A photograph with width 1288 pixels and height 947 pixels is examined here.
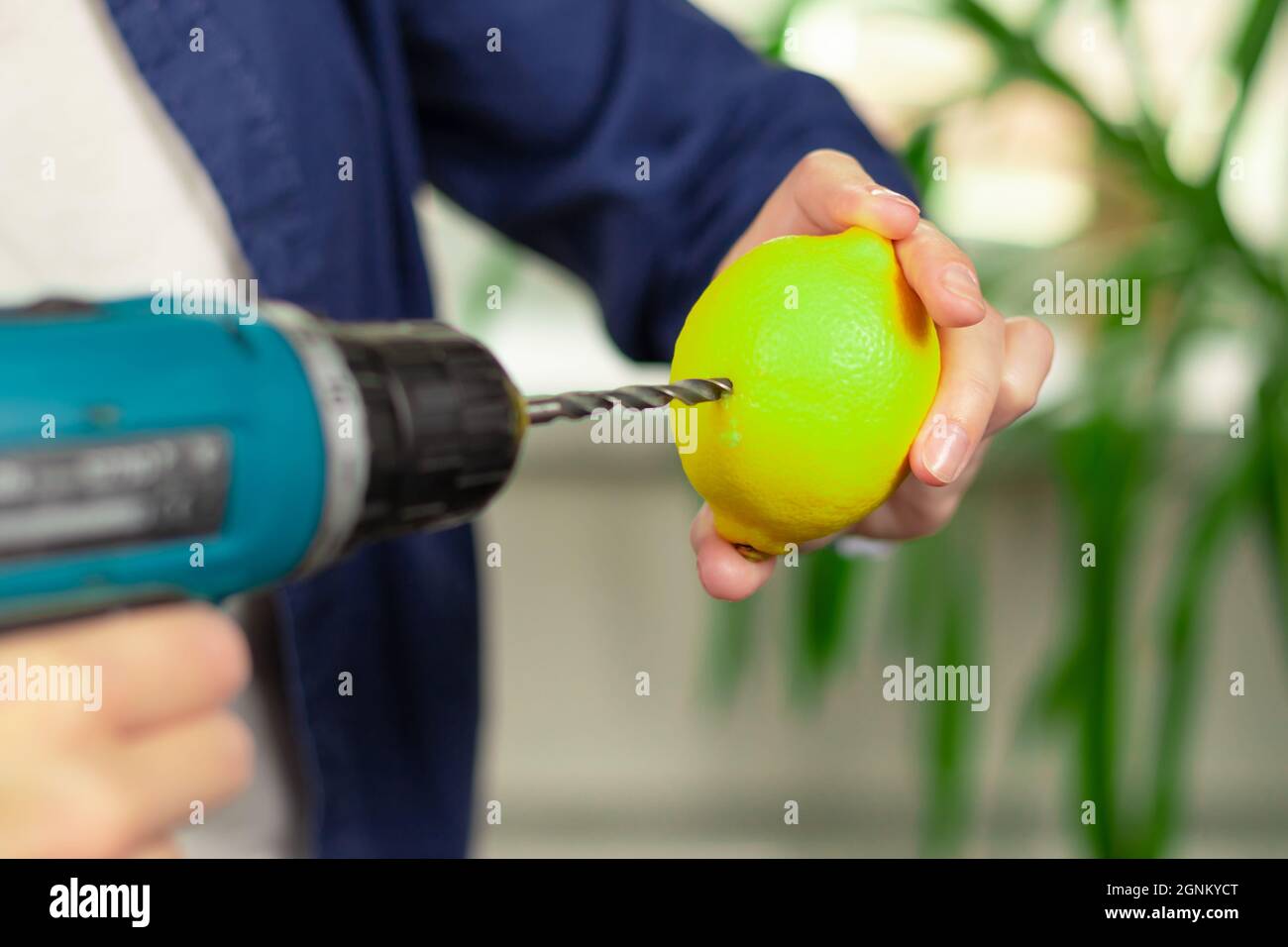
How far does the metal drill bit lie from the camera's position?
380 millimetres

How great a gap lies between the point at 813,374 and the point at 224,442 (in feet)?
0.65

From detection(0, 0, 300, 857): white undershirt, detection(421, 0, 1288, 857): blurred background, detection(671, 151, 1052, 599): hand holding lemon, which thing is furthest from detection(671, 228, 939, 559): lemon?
detection(421, 0, 1288, 857): blurred background

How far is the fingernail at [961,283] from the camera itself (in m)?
0.36

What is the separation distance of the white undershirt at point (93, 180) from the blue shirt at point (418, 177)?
21 mm

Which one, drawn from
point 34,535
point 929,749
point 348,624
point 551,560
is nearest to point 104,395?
point 34,535

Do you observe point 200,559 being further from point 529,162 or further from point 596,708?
point 596,708

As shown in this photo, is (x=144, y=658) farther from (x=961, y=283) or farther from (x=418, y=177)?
(x=418, y=177)

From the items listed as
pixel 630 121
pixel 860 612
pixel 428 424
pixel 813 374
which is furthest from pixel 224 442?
pixel 860 612

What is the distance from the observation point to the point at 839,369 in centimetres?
38

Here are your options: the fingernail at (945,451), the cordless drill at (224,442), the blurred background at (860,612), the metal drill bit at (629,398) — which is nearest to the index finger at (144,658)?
the cordless drill at (224,442)

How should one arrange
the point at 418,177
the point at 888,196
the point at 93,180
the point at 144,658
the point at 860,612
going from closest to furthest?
the point at 144,658, the point at 888,196, the point at 93,180, the point at 418,177, the point at 860,612

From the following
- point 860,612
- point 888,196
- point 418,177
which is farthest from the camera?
point 860,612

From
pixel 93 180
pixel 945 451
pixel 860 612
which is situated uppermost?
pixel 93 180

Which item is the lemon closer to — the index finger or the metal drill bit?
the metal drill bit
